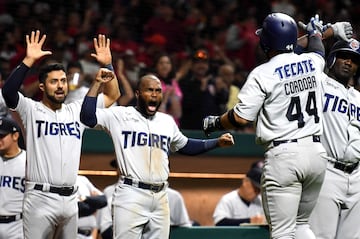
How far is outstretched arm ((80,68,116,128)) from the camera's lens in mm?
6703

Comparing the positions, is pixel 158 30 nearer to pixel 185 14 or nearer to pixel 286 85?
pixel 185 14

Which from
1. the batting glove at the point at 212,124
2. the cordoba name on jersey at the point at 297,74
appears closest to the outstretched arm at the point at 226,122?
the batting glove at the point at 212,124

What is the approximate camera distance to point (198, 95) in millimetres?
10750

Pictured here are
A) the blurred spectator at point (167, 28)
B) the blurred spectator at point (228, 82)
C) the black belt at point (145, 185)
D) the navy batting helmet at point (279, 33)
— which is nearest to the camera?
the navy batting helmet at point (279, 33)

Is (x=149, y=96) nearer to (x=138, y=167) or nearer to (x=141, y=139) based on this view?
(x=141, y=139)

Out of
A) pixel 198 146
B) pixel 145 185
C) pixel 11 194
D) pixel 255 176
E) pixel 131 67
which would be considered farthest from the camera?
pixel 131 67

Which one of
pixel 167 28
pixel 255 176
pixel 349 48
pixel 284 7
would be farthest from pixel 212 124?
pixel 284 7

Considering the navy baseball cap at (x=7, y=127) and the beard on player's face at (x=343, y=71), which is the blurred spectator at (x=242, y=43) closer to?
the navy baseball cap at (x=7, y=127)

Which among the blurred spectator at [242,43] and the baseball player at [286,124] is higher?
the blurred spectator at [242,43]

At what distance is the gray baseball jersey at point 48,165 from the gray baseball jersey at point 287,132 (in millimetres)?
1561

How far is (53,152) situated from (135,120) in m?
0.68

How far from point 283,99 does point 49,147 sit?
1.87 m

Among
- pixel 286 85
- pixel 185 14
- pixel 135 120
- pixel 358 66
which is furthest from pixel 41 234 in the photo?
pixel 185 14

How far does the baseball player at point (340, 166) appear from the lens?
6461 millimetres
